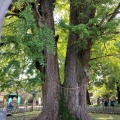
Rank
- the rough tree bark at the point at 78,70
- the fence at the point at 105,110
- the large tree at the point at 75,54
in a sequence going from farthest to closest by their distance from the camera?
1. the fence at the point at 105,110
2. the rough tree bark at the point at 78,70
3. the large tree at the point at 75,54

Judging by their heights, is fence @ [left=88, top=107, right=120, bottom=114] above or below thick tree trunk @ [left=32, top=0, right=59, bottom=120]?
below

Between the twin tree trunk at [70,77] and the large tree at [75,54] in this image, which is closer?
the large tree at [75,54]

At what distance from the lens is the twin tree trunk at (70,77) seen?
10719mm

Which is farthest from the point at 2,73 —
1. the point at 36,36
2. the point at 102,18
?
the point at 102,18

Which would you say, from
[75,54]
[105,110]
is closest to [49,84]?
[75,54]

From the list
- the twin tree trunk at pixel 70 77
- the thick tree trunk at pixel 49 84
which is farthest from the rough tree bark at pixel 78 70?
the thick tree trunk at pixel 49 84

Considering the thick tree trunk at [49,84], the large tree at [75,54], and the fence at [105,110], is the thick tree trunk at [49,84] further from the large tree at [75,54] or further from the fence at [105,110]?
the fence at [105,110]

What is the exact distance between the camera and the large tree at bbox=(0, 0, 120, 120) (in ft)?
32.0

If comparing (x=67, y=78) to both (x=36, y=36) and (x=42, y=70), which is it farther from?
(x=36, y=36)

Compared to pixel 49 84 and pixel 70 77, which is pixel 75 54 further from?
pixel 49 84

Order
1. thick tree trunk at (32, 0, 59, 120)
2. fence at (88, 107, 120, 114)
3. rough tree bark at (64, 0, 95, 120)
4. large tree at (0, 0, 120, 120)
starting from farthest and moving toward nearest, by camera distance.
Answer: fence at (88, 107, 120, 114) → rough tree bark at (64, 0, 95, 120) → thick tree trunk at (32, 0, 59, 120) → large tree at (0, 0, 120, 120)

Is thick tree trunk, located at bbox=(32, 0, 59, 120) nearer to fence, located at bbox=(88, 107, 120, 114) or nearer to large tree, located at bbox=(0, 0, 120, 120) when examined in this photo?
large tree, located at bbox=(0, 0, 120, 120)

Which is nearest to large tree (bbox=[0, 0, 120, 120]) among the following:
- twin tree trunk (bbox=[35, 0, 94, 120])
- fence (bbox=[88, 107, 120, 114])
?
twin tree trunk (bbox=[35, 0, 94, 120])

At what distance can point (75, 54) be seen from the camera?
38.4ft
